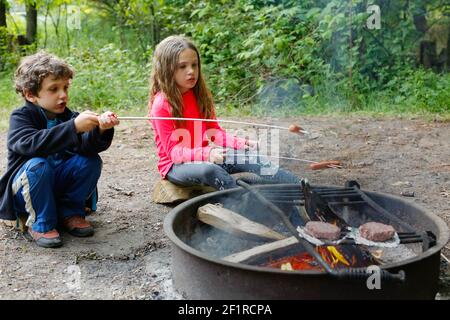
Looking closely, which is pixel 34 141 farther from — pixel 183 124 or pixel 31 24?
pixel 31 24

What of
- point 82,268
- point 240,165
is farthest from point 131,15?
point 82,268

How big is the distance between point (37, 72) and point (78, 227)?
3.06 ft

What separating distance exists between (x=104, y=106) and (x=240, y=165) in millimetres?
4352

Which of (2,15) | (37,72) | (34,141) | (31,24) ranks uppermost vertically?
(2,15)

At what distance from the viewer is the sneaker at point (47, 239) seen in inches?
116

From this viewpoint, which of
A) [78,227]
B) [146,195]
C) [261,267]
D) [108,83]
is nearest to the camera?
[261,267]

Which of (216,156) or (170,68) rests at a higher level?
(170,68)

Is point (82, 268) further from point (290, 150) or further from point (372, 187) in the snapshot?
point (290, 150)

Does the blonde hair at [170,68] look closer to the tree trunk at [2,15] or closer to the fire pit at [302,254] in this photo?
the fire pit at [302,254]

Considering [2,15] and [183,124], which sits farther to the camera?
[2,15]

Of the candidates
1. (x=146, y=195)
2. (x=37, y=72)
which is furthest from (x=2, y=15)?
(x=37, y=72)

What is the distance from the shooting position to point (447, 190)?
12.3 ft

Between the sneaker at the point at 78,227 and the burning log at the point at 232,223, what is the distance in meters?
0.82

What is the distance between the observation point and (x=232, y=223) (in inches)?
101
